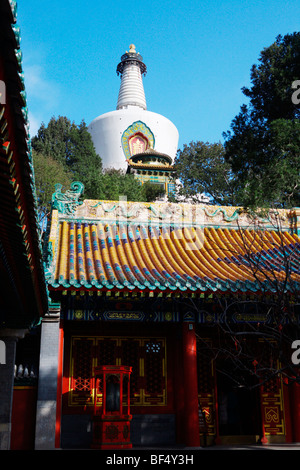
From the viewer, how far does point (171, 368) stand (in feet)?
36.1

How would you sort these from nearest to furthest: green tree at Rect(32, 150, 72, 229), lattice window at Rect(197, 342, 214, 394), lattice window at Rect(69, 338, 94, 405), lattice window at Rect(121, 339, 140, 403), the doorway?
lattice window at Rect(69, 338, 94, 405) → lattice window at Rect(121, 339, 140, 403) → lattice window at Rect(197, 342, 214, 394) → the doorway → green tree at Rect(32, 150, 72, 229)

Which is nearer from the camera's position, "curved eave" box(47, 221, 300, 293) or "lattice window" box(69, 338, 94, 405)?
"curved eave" box(47, 221, 300, 293)

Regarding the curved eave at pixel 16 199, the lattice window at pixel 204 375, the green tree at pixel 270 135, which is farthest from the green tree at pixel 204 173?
the curved eave at pixel 16 199

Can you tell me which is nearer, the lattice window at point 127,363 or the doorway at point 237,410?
the lattice window at point 127,363

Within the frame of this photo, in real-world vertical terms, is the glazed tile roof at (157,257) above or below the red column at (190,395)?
above

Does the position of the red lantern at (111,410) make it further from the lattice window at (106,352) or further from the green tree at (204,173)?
the green tree at (204,173)

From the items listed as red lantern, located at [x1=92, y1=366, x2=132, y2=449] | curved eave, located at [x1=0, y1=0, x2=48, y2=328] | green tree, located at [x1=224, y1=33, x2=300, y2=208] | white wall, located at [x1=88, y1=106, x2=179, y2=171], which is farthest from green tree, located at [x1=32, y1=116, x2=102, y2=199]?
curved eave, located at [x1=0, y1=0, x2=48, y2=328]

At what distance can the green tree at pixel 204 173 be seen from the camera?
2694 cm

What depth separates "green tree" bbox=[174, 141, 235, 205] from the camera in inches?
1061

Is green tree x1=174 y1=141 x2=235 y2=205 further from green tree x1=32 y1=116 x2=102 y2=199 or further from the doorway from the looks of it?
the doorway

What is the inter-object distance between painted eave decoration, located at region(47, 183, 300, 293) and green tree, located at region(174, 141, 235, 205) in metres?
13.9

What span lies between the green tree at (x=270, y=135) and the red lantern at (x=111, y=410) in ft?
16.3

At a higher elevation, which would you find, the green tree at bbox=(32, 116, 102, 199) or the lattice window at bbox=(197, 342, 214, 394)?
the green tree at bbox=(32, 116, 102, 199)

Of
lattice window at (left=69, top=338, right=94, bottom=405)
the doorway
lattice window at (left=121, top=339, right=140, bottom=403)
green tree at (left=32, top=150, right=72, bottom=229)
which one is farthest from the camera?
green tree at (left=32, top=150, right=72, bottom=229)
